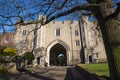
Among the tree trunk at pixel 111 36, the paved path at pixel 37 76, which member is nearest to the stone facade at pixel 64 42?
the paved path at pixel 37 76

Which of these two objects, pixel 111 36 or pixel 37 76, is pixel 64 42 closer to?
pixel 37 76

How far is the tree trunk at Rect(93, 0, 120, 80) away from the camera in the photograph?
4242 mm

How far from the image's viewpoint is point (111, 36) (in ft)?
14.5

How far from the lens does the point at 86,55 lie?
34.4 meters

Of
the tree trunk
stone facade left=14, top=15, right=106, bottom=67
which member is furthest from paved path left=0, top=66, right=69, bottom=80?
stone facade left=14, top=15, right=106, bottom=67

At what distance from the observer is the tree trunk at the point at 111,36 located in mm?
4242

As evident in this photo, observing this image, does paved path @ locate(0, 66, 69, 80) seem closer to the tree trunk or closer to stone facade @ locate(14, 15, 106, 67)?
the tree trunk

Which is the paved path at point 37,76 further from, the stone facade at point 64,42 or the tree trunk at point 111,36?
the stone facade at point 64,42

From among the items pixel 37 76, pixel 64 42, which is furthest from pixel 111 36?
pixel 64 42

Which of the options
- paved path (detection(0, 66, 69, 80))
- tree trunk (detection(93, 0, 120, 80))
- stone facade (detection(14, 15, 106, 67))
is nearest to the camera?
tree trunk (detection(93, 0, 120, 80))

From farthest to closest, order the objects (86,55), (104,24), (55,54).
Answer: (55,54) → (86,55) → (104,24)

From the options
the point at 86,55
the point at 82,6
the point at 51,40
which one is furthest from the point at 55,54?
the point at 82,6

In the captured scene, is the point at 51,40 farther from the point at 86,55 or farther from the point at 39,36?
the point at 86,55

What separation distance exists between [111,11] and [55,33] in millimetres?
33885
